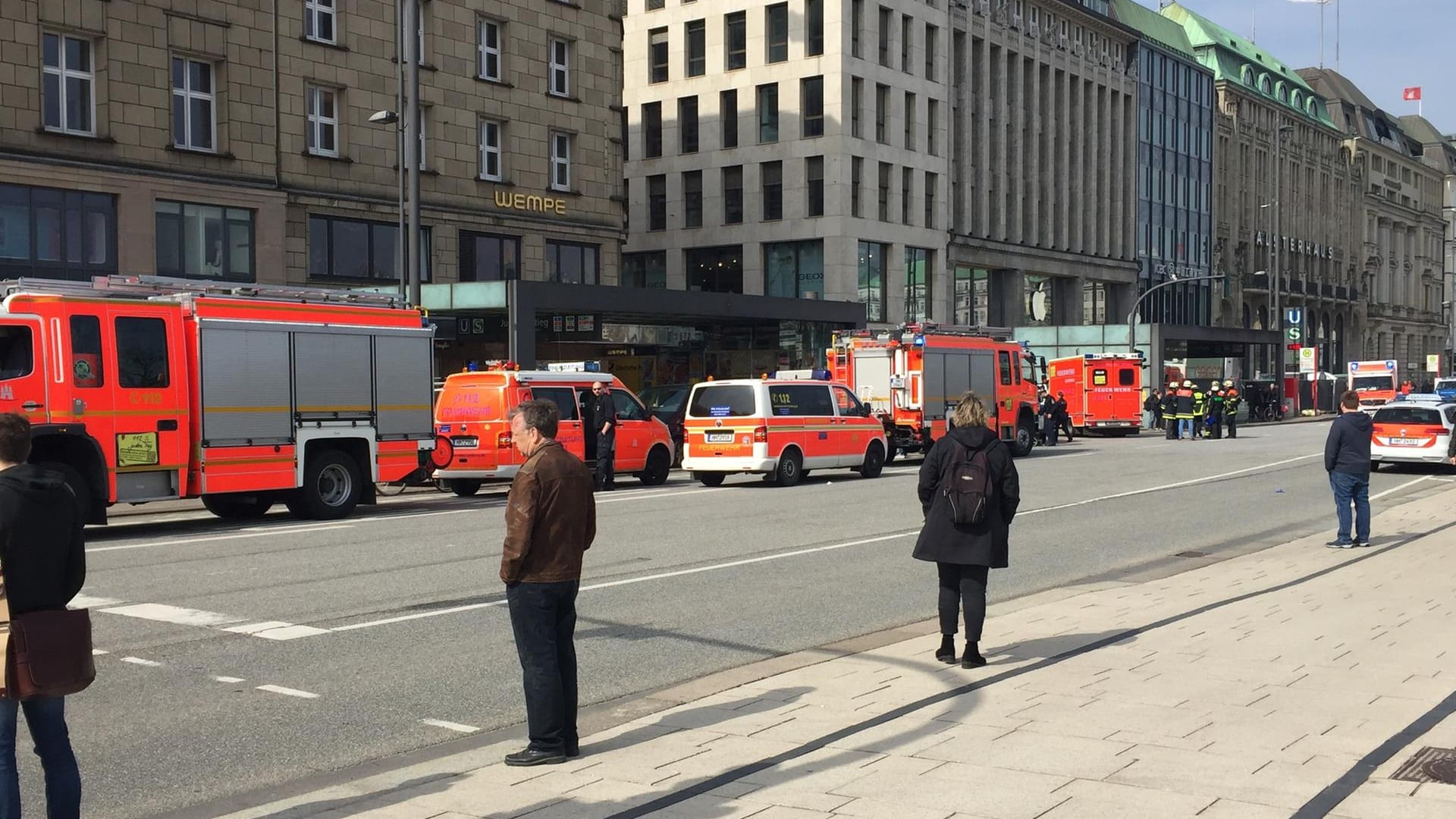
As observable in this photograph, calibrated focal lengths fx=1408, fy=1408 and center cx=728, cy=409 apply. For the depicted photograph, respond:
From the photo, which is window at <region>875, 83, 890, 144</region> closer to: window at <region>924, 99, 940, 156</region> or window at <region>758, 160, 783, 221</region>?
window at <region>924, 99, 940, 156</region>

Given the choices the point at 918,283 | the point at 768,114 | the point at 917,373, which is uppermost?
the point at 768,114

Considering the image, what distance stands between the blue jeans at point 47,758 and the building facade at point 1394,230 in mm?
118165

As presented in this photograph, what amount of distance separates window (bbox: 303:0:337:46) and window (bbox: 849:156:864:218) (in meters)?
24.8

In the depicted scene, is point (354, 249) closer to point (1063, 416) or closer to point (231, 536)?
point (231, 536)

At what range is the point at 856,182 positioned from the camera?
5394 cm

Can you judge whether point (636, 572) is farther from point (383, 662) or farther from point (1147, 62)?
point (1147, 62)

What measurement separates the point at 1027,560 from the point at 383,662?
7.58 metres

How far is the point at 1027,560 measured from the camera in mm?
14305

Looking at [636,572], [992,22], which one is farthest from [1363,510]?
[992,22]

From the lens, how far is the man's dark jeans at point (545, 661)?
20.6 feet

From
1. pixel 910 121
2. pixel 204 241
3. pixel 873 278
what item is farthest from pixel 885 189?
pixel 204 241

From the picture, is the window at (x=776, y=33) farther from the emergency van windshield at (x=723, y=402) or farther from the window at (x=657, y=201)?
the emergency van windshield at (x=723, y=402)

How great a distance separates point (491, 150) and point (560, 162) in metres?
2.71

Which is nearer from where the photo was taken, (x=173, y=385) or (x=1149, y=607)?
(x=1149, y=607)
